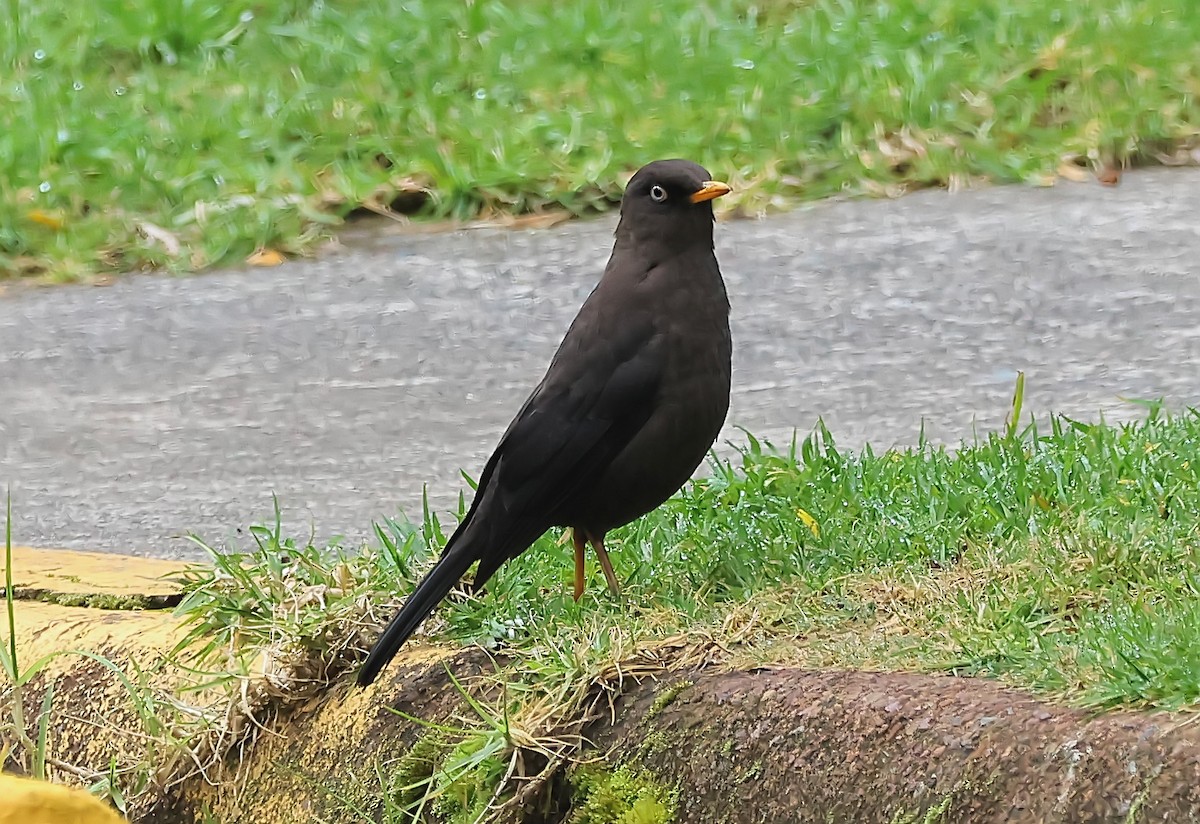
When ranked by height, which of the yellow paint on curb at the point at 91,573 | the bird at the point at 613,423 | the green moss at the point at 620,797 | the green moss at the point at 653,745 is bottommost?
the yellow paint on curb at the point at 91,573

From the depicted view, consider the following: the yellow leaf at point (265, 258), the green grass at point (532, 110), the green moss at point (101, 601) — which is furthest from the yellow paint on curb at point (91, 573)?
the green grass at point (532, 110)

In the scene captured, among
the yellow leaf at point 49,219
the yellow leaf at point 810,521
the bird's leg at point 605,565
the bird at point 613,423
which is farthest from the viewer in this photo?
the yellow leaf at point 49,219

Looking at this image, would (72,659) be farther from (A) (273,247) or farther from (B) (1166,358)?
(A) (273,247)

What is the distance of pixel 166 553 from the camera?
15.2 ft

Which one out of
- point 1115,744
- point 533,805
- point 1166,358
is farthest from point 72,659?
point 1166,358

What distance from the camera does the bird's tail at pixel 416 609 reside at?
3391 millimetres

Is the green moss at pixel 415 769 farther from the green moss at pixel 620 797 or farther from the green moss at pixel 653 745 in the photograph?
the green moss at pixel 653 745

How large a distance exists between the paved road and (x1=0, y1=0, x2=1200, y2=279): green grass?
0.28m

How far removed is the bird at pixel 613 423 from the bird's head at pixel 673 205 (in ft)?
0.11

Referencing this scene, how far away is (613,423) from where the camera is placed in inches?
141

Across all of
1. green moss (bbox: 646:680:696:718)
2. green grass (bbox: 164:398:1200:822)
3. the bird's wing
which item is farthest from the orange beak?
green moss (bbox: 646:680:696:718)

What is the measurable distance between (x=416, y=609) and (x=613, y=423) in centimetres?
54

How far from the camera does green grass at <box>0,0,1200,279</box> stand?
757 cm

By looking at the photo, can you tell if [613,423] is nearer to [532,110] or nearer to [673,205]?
[673,205]
